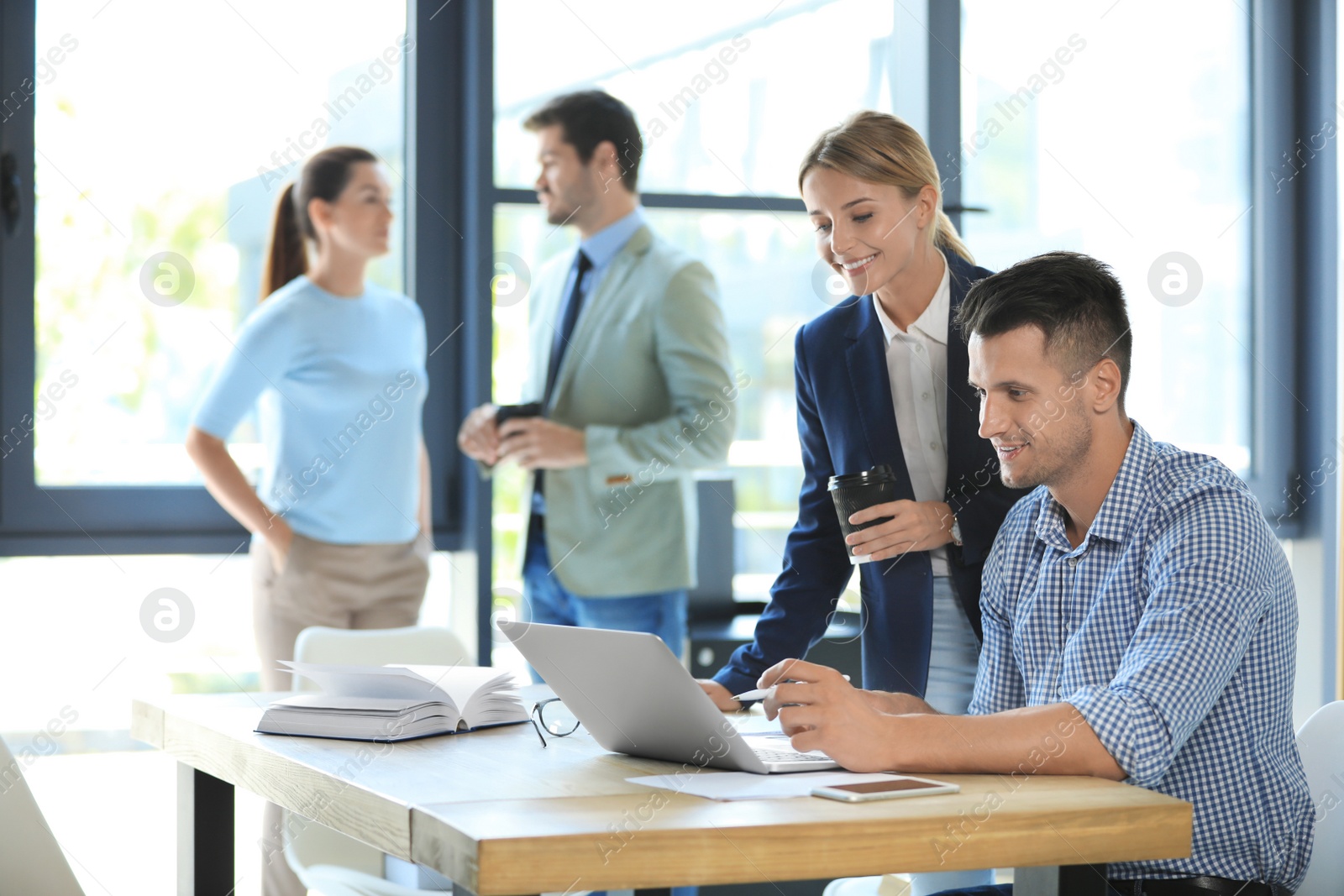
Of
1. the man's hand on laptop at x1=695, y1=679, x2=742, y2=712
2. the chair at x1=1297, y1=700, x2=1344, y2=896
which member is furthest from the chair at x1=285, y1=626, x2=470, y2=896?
the chair at x1=1297, y1=700, x2=1344, y2=896

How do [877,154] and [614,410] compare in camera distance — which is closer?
[877,154]

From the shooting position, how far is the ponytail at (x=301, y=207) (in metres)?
3.17

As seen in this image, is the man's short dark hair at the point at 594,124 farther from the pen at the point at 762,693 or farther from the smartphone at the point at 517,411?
the pen at the point at 762,693

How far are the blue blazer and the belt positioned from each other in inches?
23.0

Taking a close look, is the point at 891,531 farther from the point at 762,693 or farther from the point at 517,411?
the point at 517,411

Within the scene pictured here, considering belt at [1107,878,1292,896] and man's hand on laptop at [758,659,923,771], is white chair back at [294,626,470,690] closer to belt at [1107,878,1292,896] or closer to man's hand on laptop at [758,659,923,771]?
man's hand on laptop at [758,659,923,771]

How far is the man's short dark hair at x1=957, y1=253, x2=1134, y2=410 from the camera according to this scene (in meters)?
1.64

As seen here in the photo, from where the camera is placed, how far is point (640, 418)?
Answer: 2.99m

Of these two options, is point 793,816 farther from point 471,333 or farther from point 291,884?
point 471,333

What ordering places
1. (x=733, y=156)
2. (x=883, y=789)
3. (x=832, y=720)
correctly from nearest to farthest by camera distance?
(x=883, y=789) → (x=832, y=720) → (x=733, y=156)

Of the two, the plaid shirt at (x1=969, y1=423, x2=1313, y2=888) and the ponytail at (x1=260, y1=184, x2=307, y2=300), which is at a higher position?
the ponytail at (x1=260, y1=184, x2=307, y2=300)

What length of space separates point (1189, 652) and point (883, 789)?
378 millimetres

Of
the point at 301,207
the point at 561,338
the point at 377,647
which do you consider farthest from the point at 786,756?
the point at 301,207

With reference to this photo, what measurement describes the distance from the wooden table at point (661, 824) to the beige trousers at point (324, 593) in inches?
63.2
